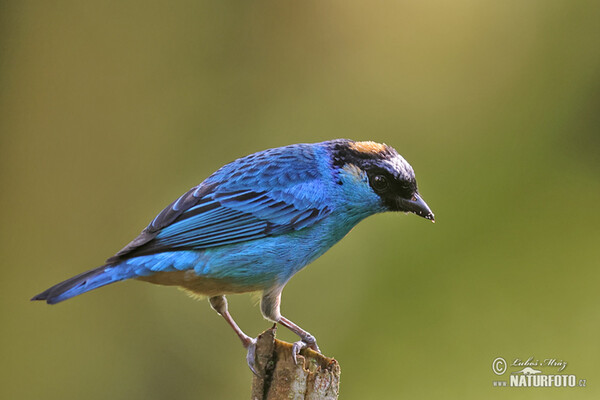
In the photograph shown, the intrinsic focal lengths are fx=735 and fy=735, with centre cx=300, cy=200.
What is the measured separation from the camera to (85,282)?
4637mm

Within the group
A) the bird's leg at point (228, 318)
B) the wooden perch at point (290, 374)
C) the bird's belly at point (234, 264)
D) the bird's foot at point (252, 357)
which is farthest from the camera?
the bird's leg at point (228, 318)

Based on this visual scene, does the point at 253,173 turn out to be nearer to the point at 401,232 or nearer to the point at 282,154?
the point at 282,154

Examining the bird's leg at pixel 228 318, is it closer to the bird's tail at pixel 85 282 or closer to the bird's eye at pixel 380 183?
the bird's tail at pixel 85 282

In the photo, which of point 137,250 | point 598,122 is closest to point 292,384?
point 137,250

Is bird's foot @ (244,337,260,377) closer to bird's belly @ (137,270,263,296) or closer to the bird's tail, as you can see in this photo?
bird's belly @ (137,270,263,296)

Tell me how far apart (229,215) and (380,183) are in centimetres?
114

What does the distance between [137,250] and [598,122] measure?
17.5 ft

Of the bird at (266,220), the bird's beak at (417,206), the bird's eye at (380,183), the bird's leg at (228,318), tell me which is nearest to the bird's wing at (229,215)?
the bird at (266,220)

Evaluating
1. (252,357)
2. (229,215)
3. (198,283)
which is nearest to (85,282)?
(198,283)

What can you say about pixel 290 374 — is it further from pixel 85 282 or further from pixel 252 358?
pixel 85 282

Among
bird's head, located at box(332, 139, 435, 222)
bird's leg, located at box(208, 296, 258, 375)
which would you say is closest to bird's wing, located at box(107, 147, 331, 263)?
bird's head, located at box(332, 139, 435, 222)

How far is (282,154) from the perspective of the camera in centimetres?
561

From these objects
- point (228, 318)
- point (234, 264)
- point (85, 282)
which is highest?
point (85, 282)

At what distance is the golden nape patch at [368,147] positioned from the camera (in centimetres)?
550
